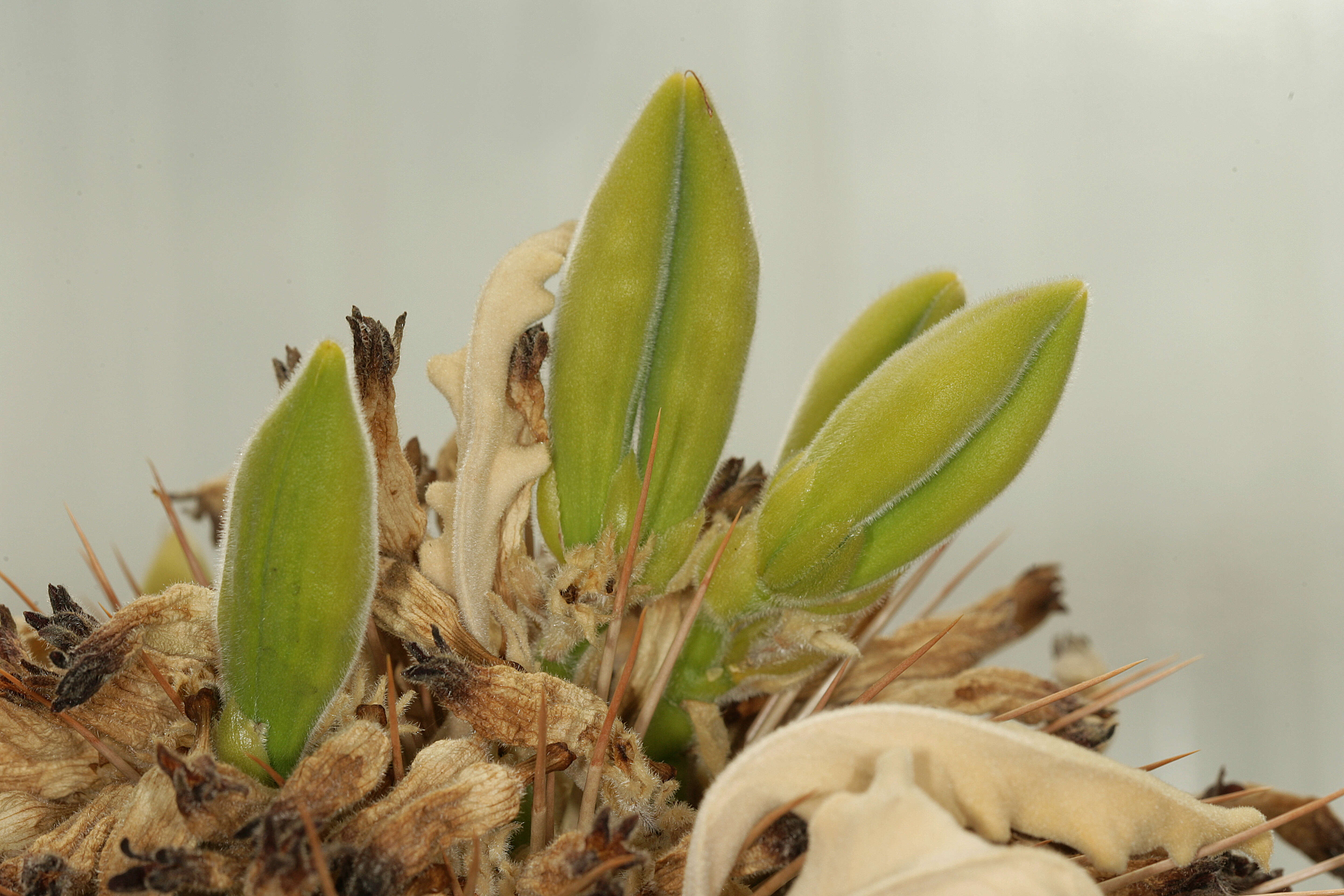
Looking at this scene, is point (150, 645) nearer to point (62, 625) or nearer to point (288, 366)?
point (62, 625)

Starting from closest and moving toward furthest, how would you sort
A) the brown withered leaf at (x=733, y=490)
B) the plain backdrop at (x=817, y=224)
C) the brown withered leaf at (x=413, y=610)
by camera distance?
the brown withered leaf at (x=413, y=610), the brown withered leaf at (x=733, y=490), the plain backdrop at (x=817, y=224)

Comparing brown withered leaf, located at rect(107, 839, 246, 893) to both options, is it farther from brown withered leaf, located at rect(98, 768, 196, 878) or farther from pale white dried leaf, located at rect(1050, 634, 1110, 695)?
pale white dried leaf, located at rect(1050, 634, 1110, 695)

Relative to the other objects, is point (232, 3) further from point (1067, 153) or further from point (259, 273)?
point (1067, 153)

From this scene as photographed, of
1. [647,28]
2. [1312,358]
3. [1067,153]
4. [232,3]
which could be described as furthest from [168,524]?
[1312,358]

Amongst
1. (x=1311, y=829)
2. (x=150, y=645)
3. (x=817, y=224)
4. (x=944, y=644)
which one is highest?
(x=817, y=224)

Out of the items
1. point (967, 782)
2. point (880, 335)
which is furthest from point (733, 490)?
point (967, 782)

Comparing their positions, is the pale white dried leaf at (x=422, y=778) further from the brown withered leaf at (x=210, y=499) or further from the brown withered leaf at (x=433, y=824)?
the brown withered leaf at (x=210, y=499)

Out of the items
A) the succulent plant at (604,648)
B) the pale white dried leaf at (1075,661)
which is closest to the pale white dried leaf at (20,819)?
the succulent plant at (604,648)
